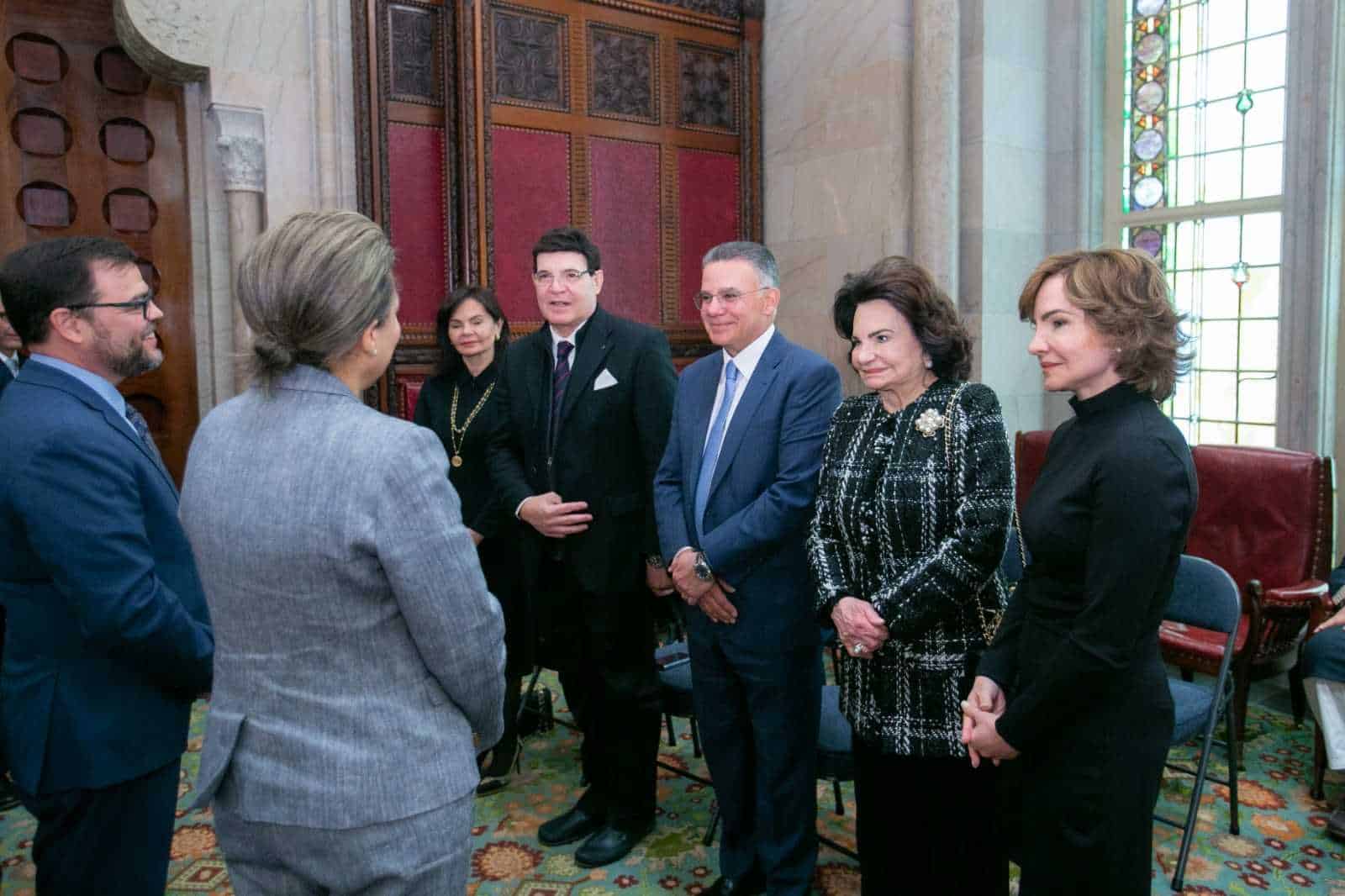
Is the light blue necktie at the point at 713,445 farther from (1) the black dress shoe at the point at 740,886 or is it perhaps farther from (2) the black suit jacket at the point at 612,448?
(1) the black dress shoe at the point at 740,886

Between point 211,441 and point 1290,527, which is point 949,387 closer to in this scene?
point 211,441

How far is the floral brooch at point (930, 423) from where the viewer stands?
2.16m

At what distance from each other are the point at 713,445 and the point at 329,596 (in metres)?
1.52

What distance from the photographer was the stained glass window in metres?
4.59

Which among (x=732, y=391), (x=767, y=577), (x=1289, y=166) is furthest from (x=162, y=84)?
(x=1289, y=166)

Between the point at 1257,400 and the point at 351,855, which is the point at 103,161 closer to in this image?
Result: the point at 351,855

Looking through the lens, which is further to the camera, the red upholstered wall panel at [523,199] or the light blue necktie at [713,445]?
the red upholstered wall panel at [523,199]

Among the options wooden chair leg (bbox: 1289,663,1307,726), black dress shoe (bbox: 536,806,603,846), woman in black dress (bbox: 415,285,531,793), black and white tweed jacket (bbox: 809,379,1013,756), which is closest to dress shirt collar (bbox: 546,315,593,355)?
woman in black dress (bbox: 415,285,531,793)

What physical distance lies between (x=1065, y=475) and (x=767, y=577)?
0.93 metres

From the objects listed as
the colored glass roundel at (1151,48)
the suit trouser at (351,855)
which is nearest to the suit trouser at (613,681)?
the suit trouser at (351,855)

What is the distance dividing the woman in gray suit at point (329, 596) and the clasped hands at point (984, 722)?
105 centimetres

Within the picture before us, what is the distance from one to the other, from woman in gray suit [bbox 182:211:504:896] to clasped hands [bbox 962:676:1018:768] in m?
1.05

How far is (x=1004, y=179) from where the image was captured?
519 centimetres

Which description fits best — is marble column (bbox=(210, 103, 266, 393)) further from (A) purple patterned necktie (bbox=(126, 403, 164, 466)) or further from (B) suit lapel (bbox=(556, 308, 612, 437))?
(A) purple patterned necktie (bbox=(126, 403, 164, 466))
